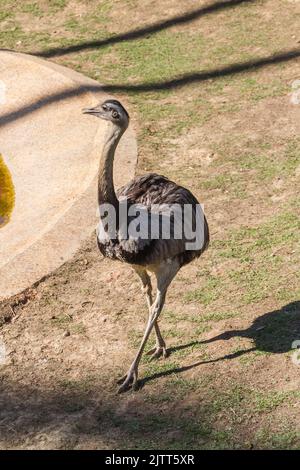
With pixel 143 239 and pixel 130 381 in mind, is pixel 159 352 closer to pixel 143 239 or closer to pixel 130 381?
pixel 130 381

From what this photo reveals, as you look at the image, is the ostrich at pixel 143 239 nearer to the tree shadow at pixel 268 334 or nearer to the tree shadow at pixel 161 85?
the tree shadow at pixel 268 334

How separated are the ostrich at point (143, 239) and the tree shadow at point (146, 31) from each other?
665cm

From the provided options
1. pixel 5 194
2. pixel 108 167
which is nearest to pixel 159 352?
pixel 108 167

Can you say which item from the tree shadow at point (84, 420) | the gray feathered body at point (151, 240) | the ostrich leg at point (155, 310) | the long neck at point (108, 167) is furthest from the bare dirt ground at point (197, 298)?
the long neck at point (108, 167)

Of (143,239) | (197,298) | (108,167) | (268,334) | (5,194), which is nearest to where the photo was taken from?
(108,167)

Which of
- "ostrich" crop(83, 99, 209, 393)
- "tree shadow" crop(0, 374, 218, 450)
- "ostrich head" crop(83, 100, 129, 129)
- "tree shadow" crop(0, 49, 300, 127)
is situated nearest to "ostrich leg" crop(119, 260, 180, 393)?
"ostrich" crop(83, 99, 209, 393)

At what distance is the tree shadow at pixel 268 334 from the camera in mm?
7312

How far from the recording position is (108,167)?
6.77 metres

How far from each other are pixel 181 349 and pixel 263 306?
0.80m

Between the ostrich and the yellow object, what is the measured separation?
3313 millimetres

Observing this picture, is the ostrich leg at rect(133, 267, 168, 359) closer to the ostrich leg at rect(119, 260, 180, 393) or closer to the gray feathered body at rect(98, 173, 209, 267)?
the ostrich leg at rect(119, 260, 180, 393)

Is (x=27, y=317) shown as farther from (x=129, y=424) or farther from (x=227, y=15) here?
(x=227, y=15)

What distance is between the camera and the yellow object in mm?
10541

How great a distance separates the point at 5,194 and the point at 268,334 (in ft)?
14.9
